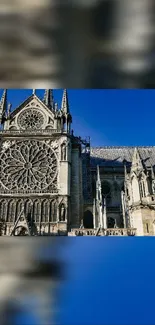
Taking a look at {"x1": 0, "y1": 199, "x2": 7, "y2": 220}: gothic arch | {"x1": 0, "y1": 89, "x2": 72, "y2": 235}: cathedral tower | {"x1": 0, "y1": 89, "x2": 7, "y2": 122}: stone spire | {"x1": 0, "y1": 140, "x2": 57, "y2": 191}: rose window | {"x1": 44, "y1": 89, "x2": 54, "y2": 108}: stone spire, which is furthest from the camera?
{"x1": 44, "y1": 89, "x2": 54, "y2": 108}: stone spire

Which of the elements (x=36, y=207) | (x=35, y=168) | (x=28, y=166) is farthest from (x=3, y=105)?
(x=36, y=207)

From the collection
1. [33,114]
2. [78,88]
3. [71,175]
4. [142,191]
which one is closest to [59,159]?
[71,175]

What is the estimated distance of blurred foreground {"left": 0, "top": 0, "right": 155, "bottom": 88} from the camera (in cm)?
191

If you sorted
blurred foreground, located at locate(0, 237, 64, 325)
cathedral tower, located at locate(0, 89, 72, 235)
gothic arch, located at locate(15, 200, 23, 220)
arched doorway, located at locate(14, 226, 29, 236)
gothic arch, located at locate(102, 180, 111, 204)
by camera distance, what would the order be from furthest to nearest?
1. gothic arch, located at locate(102, 180, 111, 204)
2. gothic arch, located at locate(15, 200, 23, 220)
3. cathedral tower, located at locate(0, 89, 72, 235)
4. arched doorway, located at locate(14, 226, 29, 236)
5. blurred foreground, located at locate(0, 237, 64, 325)

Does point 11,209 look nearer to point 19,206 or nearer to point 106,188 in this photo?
point 19,206

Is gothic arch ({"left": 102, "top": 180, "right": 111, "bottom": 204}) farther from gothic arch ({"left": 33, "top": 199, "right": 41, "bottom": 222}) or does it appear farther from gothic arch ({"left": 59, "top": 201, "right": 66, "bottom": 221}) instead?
gothic arch ({"left": 33, "top": 199, "right": 41, "bottom": 222})

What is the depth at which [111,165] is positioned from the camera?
2981 centimetres

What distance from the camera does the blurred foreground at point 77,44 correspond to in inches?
75.3

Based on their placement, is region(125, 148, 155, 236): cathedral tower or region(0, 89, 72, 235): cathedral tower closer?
region(125, 148, 155, 236): cathedral tower

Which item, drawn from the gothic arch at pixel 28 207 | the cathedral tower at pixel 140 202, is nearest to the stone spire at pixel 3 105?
the gothic arch at pixel 28 207

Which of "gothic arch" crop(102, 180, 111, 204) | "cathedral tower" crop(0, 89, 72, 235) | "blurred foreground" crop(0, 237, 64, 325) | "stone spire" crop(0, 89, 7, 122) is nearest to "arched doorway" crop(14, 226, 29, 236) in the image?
"cathedral tower" crop(0, 89, 72, 235)

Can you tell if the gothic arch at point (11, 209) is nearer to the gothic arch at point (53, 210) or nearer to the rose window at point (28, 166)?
the rose window at point (28, 166)

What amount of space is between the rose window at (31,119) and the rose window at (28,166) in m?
1.85

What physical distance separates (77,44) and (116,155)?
1231 inches
